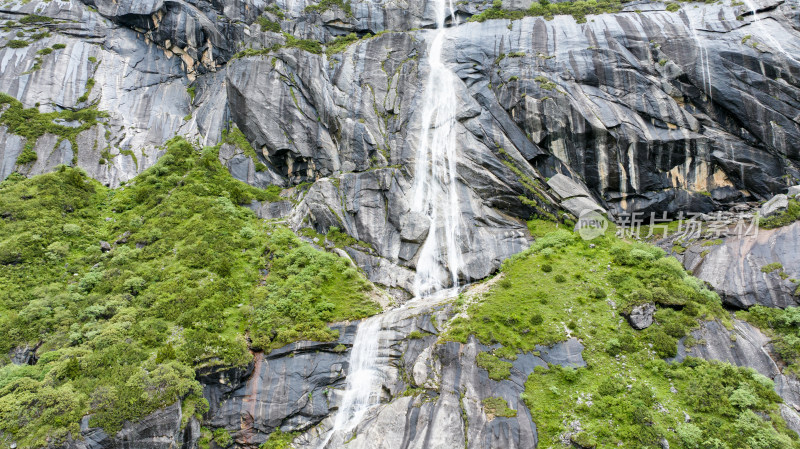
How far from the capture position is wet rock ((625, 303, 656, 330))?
65.2 ft

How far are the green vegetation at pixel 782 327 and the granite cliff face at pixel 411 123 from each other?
0.79 meters

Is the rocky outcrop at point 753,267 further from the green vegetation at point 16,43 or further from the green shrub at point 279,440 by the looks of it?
the green vegetation at point 16,43

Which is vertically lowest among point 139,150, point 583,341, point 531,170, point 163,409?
point 163,409

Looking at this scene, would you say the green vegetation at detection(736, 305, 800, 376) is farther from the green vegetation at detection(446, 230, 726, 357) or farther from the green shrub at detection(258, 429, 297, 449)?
the green shrub at detection(258, 429, 297, 449)

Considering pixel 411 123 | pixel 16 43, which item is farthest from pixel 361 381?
pixel 16 43

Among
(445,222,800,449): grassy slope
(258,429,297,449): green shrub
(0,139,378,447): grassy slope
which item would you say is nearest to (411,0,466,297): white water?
(445,222,800,449): grassy slope

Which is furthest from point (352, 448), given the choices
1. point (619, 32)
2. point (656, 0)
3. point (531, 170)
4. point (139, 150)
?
point (656, 0)

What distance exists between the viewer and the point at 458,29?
42875 mm

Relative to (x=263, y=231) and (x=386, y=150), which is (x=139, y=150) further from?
(x=386, y=150)

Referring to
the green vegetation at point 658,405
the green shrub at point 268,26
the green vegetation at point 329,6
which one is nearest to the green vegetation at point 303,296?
the green vegetation at point 658,405

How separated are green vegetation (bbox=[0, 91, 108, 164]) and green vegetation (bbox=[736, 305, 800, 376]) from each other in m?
50.2

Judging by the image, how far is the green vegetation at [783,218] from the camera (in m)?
23.1

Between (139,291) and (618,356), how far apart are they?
85.0ft

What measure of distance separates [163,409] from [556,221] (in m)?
28.2
